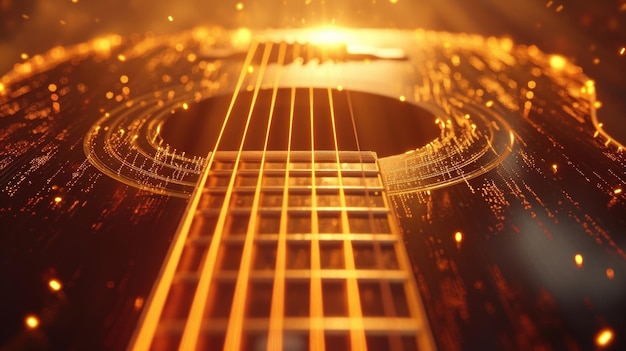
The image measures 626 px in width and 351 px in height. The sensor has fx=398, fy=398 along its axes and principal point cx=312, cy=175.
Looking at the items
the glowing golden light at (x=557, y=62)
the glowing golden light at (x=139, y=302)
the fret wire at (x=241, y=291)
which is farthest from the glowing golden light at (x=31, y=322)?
the glowing golden light at (x=557, y=62)

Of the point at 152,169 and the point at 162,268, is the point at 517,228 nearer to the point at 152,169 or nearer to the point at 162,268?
the point at 162,268

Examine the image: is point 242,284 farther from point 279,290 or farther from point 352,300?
point 352,300

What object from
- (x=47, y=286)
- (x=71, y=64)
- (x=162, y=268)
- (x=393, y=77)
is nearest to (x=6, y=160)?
(x=47, y=286)

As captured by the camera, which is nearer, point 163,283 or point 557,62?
point 163,283

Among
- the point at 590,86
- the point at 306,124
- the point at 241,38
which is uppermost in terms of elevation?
the point at 241,38

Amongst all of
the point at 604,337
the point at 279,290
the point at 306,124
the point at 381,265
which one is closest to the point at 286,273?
the point at 279,290

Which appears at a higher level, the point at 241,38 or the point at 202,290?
the point at 241,38

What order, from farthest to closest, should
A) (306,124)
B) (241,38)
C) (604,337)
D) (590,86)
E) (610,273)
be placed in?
(241,38), (590,86), (306,124), (610,273), (604,337)

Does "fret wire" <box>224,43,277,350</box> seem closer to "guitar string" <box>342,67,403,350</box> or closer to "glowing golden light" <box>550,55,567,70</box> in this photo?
"guitar string" <box>342,67,403,350</box>
